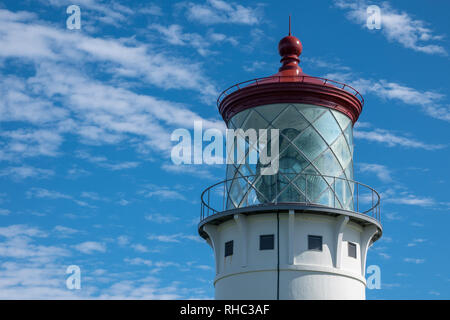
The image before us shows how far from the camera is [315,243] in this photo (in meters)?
24.3

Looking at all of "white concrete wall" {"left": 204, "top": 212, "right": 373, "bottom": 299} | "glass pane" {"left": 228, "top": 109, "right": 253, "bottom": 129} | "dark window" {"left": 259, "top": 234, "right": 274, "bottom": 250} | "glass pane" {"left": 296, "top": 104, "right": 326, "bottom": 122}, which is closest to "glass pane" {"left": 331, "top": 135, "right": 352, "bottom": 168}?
"glass pane" {"left": 296, "top": 104, "right": 326, "bottom": 122}

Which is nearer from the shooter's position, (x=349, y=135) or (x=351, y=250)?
(x=351, y=250)

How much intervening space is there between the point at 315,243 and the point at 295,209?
4.00 feet

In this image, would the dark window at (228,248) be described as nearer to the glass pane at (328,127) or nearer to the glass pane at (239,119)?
the glass pane at (239,119)

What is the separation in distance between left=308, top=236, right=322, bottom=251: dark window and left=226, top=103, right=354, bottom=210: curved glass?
3.39ft

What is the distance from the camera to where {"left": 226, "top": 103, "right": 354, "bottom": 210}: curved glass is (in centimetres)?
2442

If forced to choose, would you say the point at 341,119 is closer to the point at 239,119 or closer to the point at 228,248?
the point at 239,119

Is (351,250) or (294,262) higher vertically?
(351,250)

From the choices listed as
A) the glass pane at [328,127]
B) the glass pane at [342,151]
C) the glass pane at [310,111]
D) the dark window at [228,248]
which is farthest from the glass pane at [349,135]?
the dark window at [228,248]

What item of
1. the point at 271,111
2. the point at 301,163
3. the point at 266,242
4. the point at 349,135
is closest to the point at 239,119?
the point at 271,111

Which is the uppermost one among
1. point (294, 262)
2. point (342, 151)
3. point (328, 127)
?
point (328, 127)
